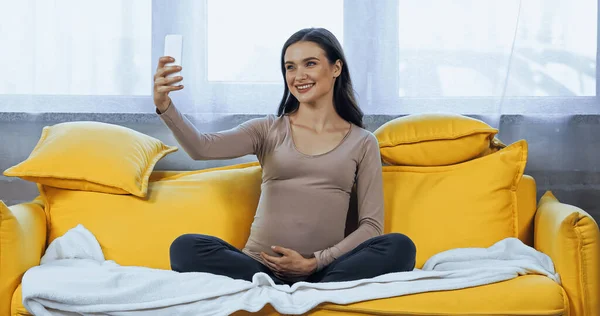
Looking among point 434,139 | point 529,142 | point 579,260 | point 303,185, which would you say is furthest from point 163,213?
point 529,142

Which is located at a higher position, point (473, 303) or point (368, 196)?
point (368, 196)

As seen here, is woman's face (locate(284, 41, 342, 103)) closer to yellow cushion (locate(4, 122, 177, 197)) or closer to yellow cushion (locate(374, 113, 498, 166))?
yellow cushion (locate(374, 113, 498, 166))

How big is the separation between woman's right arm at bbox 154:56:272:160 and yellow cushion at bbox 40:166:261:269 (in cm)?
20

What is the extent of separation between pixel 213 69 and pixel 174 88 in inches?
29.3

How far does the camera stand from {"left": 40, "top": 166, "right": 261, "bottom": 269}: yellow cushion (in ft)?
7.22

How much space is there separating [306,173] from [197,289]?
52 centimetres

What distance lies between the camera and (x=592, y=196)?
265 centimetres

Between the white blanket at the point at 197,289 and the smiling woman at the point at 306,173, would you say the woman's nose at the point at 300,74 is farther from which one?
the white blanket at the point at 197,289

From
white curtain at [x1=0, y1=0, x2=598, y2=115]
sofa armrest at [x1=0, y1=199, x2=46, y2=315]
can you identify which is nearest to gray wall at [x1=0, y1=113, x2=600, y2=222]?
white curtain at [x1=0, y1=0, x2=598, y2=115]

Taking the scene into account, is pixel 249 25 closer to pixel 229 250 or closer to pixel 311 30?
pixel 311 30

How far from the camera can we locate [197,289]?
1760 mm

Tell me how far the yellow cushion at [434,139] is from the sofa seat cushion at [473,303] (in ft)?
1.93

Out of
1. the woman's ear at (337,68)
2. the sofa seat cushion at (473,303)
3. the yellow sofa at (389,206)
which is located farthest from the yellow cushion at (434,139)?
the sofa seat cushion at (473,303)

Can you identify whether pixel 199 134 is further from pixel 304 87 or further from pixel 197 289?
pixel 197 289
